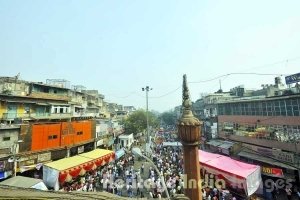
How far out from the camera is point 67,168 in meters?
23.2

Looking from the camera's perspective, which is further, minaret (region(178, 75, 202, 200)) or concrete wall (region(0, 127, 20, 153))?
concrete wall (region(0, 127, 20, 153))

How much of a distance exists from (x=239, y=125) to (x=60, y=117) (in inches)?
1036

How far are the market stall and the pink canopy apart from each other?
44.2 feet

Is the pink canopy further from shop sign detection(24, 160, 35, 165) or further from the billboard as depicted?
shop sign detection(24, 160, 35, 165)

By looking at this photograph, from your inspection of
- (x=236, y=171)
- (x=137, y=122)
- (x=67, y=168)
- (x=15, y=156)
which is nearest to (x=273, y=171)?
(x=236, y=171)

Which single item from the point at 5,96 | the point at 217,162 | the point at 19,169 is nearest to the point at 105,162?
the point at 19,169

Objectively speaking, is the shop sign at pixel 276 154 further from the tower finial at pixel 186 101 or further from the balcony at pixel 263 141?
the tower finial at pixel 186 101

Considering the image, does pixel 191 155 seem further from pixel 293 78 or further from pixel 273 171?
pixel 293 78

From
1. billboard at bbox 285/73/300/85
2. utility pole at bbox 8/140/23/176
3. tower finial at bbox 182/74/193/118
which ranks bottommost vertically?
utility pole at bbox 8/140/23/176

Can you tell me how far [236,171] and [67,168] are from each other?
16.2 metres

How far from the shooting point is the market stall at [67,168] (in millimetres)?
22203

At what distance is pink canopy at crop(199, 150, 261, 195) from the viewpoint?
16469mm

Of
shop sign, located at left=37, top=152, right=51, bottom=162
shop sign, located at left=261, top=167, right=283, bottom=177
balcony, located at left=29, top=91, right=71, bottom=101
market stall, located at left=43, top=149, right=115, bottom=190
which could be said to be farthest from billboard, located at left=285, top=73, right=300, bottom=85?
balcony, located at left=29, top=91, right=71, bottom=101

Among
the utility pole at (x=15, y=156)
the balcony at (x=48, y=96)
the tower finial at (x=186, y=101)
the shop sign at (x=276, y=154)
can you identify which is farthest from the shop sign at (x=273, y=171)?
the balcony at (x=48, y=96)
